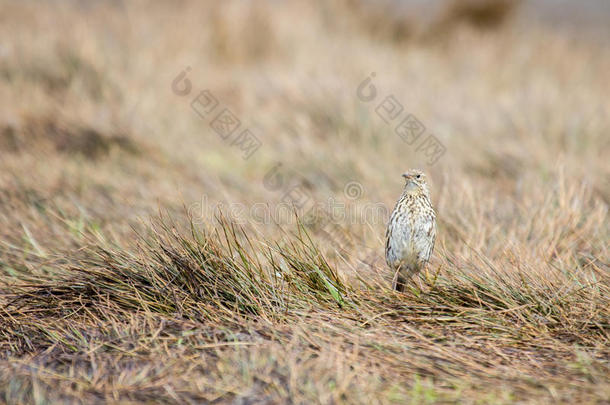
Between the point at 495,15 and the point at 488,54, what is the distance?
1372 mm

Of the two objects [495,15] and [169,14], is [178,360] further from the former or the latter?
[495,15]

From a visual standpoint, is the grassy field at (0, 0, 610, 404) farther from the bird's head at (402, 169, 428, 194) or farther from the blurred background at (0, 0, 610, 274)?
the bird's head at (402, 169, 428, 194)

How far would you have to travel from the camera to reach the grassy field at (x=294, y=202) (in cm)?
256

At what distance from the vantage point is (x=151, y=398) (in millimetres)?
2385

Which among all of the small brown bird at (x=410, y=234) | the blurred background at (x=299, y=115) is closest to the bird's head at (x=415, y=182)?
the small brown bird at (x=410, y=234)

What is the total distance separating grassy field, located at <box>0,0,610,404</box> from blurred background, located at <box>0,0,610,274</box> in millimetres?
29

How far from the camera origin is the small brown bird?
3188 millimetres

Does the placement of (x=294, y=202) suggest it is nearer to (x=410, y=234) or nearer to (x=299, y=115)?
(x=410, y=234)

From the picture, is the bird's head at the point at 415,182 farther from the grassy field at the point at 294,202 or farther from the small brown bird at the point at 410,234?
the grassy field at the point at 294,202

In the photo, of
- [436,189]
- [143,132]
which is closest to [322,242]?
[436,189]

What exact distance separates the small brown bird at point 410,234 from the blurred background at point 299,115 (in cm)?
24

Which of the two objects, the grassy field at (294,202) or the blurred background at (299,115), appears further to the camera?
the blurred background at (299,115)

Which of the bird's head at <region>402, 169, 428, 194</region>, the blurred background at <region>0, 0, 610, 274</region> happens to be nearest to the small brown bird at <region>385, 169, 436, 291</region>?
the bird's head at <region>402, 169, 428, 194</region>

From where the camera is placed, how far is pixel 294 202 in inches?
190
